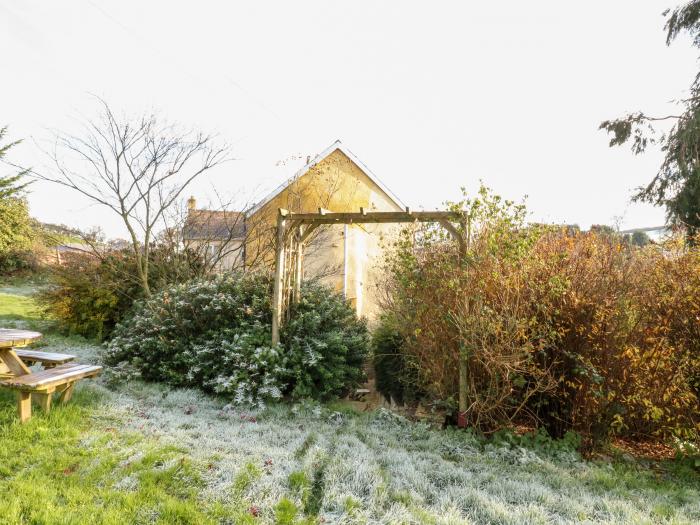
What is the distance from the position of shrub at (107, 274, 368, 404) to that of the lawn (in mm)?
990

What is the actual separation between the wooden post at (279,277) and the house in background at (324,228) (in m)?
3.57

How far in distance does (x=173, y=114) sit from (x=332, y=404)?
7.56 m

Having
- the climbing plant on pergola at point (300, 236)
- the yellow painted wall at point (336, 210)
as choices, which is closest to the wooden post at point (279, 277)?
the climbing plant on pergola at point (300, 236)

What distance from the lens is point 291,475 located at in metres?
3.33

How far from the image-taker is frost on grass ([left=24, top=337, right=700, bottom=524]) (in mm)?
3008

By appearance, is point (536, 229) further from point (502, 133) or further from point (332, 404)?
point (502, 133)

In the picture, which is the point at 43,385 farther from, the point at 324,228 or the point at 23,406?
the point at 324,228

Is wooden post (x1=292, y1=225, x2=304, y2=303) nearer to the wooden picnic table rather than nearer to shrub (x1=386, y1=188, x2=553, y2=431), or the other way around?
shrub (x1=386, y1=188, x2=553, y2=431)

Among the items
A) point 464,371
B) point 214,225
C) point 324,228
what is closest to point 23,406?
point 464,371

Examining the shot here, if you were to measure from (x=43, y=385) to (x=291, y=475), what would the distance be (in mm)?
2728

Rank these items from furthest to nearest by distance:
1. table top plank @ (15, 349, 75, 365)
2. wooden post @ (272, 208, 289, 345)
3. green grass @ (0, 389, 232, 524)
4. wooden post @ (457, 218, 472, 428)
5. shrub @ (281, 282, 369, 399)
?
1. wooden post @ (272, 208, 289, 345)
2. shrub @ (281, 282, 369, 399)
3. table top plank @ (15, 349, 75, 365)
4. wooden post @ (457, 218, 472, 428)
5. green grass @ (0, 389, 232, 524)

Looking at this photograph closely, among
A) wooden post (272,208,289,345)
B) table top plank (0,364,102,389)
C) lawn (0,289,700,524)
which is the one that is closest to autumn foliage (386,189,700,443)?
lawn (0,289,700,524)

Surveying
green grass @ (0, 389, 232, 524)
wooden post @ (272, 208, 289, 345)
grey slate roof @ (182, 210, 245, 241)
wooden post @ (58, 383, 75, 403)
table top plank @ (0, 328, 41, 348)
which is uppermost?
grey slate roof @ (182, 210, 245, 241)

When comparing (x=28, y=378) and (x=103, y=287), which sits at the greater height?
(x=103, y=287)
